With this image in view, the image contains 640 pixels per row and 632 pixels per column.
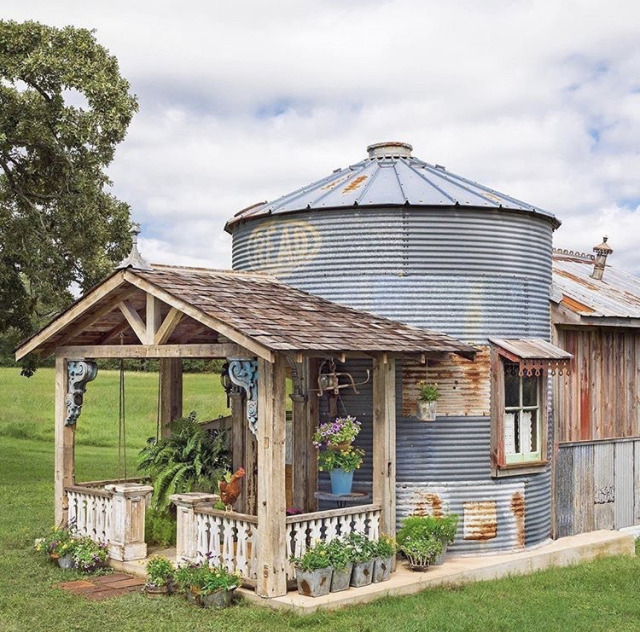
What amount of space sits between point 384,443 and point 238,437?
8.84ft

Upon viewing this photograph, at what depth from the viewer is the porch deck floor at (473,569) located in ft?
32.4

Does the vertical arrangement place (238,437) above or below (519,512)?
above

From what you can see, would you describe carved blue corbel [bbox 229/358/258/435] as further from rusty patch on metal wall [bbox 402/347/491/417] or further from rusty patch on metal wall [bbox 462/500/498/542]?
rusty patch on metal wall [bbox 462/500/498/542]

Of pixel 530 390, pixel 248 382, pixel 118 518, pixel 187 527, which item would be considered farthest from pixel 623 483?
pixel 118 518

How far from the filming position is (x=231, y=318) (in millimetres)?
10023

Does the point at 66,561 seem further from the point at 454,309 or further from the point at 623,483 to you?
the point at 623,483

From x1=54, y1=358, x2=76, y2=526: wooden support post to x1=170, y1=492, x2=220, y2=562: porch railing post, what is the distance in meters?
2.35

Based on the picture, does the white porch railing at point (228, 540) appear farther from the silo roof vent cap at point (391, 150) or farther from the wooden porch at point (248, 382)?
the silo roof vent cap at point (391, 150)

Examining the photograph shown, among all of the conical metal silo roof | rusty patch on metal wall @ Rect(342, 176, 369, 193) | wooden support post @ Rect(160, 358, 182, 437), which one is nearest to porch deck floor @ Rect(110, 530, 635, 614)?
wooden support post @ Rect(160, 358, 182, 437)

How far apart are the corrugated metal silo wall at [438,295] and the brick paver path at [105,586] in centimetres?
Answer: 319

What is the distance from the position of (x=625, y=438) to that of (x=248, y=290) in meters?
7.35

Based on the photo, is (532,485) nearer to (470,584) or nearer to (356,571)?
(470,584)

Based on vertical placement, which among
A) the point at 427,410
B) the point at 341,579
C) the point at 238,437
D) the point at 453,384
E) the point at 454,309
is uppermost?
the point at 454,309

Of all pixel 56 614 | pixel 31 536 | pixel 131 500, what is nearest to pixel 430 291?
pixel 131 500
